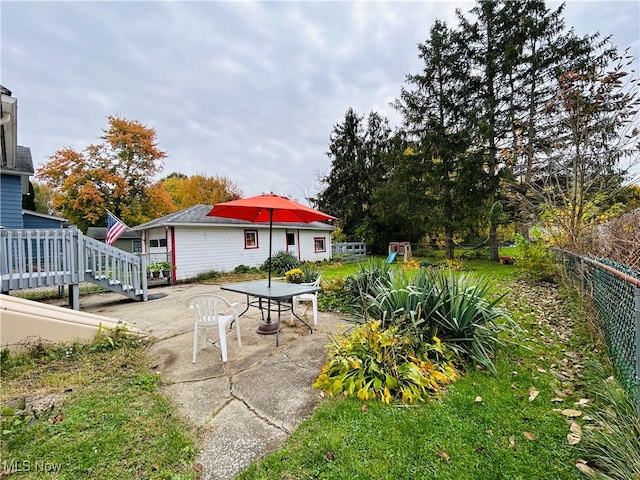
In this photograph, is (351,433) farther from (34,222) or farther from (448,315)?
(34,222)

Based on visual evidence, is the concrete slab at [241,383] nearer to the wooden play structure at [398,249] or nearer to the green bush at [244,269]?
the green bush at [244,269]

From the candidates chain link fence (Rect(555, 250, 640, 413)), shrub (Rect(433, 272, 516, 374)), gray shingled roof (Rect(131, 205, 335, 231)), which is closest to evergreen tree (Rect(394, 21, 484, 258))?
gray shingled roof (Rect(131, 205, 335, 231))

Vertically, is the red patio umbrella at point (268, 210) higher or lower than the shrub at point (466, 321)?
higher

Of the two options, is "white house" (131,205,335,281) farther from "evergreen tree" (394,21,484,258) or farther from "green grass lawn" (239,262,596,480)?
"green grass lawn" (239,262,596,480)

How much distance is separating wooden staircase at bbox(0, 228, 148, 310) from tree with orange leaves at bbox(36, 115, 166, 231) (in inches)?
559

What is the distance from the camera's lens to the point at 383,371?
2.73 metres

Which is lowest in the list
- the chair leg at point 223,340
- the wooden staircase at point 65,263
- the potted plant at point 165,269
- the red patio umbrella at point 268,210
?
the chair leg at point 223,340

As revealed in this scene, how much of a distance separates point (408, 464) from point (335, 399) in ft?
2.83

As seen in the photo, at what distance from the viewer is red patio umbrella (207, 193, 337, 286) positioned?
4130 millimetres

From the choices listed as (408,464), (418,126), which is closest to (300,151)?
(418,126)

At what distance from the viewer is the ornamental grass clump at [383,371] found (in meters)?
2.57

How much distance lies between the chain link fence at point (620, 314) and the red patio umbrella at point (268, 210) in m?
3.48

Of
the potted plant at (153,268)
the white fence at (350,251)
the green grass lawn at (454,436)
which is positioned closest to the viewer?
the green grass lawn at (454,436)

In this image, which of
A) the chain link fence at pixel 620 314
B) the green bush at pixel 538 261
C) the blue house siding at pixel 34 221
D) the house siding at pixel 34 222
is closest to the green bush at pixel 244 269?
the blue house siding at pixel 34 221
